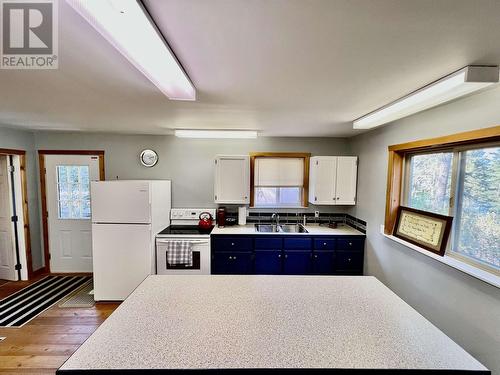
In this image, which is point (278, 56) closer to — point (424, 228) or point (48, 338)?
point (424, 228)

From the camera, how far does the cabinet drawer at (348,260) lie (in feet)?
10.5

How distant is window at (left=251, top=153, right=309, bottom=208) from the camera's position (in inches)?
146

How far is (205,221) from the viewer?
3.47m

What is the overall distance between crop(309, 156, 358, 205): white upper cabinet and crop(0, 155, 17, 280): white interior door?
482 centimetres

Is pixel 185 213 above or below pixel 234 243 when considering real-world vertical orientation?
above

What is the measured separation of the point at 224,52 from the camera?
44.5 inches

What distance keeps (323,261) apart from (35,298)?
4.13 m

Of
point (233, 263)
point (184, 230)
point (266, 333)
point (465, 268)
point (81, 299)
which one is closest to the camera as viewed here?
point (266, 333)

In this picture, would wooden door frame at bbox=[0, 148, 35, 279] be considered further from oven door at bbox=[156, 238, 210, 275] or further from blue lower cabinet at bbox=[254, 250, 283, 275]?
blue lower cabinet at bbox=[254, 250, 283, 275]

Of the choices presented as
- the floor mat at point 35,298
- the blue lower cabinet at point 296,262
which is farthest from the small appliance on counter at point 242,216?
the floor mat at point 35,298

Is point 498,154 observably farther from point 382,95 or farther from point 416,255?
point 416,255

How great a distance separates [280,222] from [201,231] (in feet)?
4.47

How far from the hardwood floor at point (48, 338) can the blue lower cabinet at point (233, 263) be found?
148cm

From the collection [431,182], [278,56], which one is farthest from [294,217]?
[278,56]
